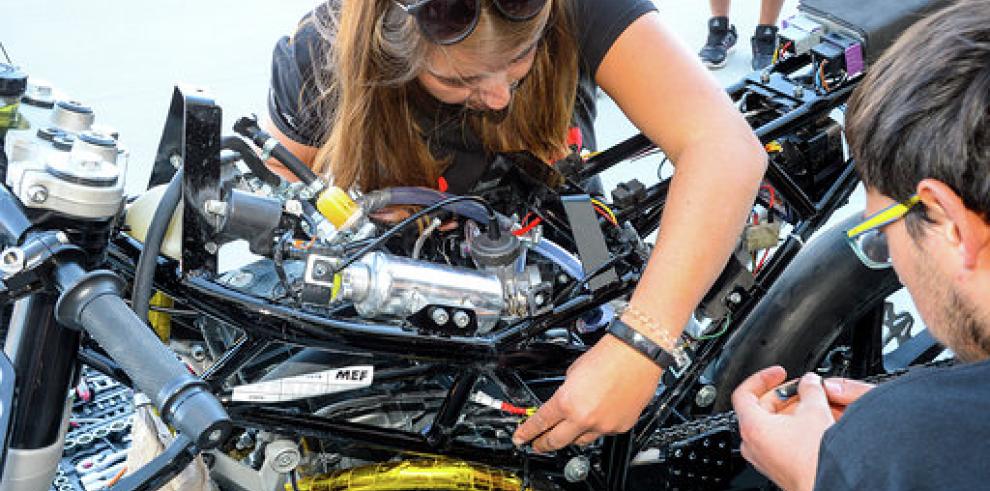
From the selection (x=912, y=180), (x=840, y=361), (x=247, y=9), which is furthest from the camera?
(x=247, y=9)

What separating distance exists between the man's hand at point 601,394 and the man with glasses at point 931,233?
333 mm

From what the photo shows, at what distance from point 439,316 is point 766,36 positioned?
3245mm

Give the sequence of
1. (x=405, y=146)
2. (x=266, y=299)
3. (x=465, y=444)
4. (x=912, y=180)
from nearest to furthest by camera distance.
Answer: (x=912, y=180) < (x=266, y=299) < (x=465, y=444) < (x=405, y=146)

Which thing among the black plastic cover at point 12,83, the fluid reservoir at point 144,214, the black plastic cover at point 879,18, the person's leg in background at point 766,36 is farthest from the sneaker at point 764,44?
the black plastic cover at point 12,83

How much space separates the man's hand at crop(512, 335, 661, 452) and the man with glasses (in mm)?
333

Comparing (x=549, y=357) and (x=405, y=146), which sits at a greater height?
(x=405, y=146)

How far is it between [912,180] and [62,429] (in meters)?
1.03

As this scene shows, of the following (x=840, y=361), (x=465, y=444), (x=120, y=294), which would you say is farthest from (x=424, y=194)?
(x=840, y=361)

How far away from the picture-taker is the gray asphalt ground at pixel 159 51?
13.1 ft

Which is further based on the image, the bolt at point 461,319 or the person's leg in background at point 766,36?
the person's leg in background at point 766,36

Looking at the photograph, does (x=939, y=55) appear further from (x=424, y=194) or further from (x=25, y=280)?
(x=25, y=280)

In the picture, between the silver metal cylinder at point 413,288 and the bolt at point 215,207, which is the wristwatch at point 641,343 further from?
the bolt at point 215,207

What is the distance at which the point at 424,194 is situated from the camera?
1.65m

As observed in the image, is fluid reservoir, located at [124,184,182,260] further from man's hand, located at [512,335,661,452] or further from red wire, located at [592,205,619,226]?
red wire, located at [592,205,619,226]
